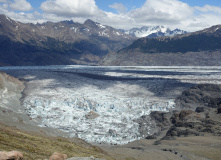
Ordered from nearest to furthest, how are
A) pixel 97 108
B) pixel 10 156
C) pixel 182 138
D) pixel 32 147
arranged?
1. pixel 10 156
2. pixel 32 147
3. pixel 182 138
4. pixel 97 108

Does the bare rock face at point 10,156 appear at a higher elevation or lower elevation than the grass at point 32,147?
higher

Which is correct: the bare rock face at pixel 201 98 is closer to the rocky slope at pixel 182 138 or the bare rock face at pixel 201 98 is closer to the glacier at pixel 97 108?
the rocky slope at pixel 182 138

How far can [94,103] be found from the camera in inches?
2255

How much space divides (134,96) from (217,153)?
39.5m

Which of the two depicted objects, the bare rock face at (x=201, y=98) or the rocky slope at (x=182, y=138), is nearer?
the rocky slope at (x=182, y=138)

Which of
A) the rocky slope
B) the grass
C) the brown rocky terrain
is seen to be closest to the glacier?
the brown rocky terrain

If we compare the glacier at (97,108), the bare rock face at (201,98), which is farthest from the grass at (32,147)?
the bare rock face at (201,98)

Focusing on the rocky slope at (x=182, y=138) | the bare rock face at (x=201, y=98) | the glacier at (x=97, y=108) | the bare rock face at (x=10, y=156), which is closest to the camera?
the bare rock face at (x=10, y=156)

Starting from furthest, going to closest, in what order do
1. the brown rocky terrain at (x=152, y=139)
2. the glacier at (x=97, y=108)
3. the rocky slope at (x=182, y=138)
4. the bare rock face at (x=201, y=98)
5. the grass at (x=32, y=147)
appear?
the bare rock face at (x=201, y=98) → the glacier at (x=97, y=108) → the rocky slope at (x=182, y=138) → the brown rocky terrain at (x=152, y=139) → the grass at (x=32, y=147)

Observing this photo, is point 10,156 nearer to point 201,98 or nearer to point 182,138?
point 182,138

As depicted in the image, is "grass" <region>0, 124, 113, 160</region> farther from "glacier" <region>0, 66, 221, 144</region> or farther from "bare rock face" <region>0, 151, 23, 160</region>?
"glacier" <region>0, 66, 221, 144</region>

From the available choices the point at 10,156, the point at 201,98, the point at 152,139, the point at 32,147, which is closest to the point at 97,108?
the point at 152,139

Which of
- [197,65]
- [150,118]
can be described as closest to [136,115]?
[150,118]

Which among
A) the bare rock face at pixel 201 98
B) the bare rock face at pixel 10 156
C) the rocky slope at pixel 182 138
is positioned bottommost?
the rocky slope at pixel 182 138
